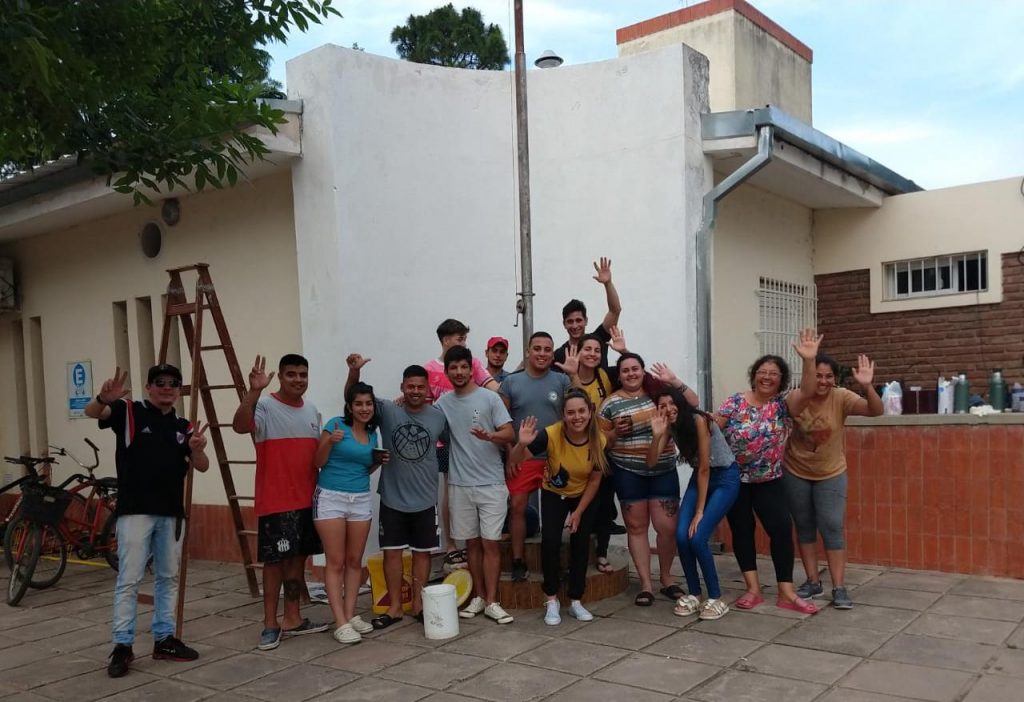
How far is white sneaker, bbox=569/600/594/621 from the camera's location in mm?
5480

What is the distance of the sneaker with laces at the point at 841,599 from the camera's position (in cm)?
554

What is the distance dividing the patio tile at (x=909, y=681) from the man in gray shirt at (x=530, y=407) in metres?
2.26

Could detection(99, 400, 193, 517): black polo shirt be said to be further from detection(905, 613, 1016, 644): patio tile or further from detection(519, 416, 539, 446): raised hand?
detection(905, 613, 1016, 644): patio tile

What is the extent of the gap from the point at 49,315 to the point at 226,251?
138 inches

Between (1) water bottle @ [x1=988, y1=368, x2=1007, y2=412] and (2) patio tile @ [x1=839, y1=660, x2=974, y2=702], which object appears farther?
(1) water bottle @ [x1=988, y1=368, x2=1007, y2=412]

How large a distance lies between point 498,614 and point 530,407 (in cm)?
139

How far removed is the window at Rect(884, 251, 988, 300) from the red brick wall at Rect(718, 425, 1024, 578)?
118 inches

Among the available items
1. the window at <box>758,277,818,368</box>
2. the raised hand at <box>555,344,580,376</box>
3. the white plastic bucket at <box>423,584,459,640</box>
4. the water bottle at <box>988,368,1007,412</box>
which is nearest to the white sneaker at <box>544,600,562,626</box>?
the white plastic bucket at <box>423,584,459,640</box>

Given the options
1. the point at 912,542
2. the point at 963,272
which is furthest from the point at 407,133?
the point at 963,272

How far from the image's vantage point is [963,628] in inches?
200

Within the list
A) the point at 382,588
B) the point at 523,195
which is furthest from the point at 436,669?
the point at 523,195

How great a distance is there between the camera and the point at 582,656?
4.83 meters

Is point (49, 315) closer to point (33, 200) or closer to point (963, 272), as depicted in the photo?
point (33, 200)

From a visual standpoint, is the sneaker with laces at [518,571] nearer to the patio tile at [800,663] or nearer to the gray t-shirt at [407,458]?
the gray t-shirt at [407,458]
